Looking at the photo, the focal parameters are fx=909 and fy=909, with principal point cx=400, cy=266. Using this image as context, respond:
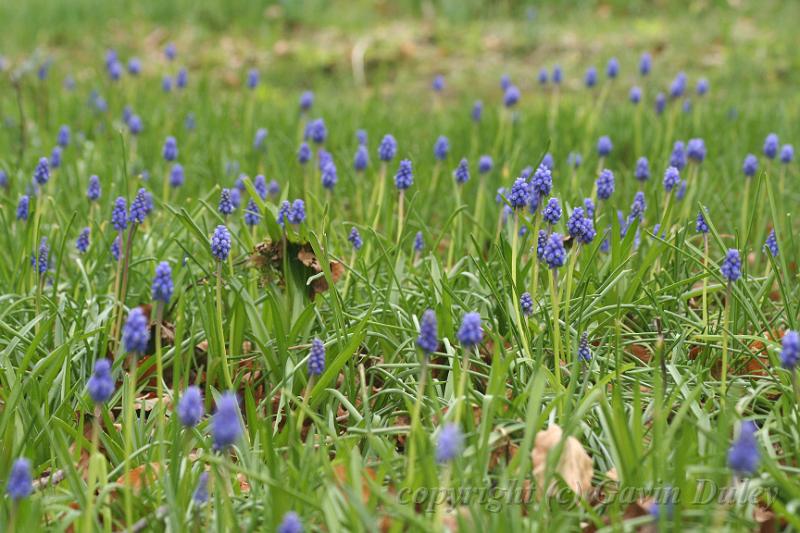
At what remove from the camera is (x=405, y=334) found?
2.82 meters

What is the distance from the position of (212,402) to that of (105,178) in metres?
2.30

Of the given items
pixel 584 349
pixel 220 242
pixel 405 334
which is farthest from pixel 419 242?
pixel 220 242

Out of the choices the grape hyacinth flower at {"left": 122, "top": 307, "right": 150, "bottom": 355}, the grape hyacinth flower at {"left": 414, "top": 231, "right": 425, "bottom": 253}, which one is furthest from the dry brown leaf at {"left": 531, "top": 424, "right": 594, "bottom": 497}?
the grape hyacinth flower at {"left": 414, "top": 231, "right": 425, "bottom": 253}

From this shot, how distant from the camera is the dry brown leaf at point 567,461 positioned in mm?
2072

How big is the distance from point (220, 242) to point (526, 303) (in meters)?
0.90

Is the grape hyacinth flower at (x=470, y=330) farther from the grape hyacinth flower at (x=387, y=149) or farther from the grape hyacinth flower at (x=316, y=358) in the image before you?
the grape hyacinth flower at (x=387, y=149)

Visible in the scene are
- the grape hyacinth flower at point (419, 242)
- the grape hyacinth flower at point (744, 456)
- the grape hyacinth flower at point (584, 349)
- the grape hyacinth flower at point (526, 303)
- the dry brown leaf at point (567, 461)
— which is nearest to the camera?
the grape hyacinth flower at point (744, 456)

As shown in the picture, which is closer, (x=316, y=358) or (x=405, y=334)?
(x=316, y=358)

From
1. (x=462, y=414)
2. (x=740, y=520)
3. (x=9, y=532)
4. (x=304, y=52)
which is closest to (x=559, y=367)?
(x=462, y=414)

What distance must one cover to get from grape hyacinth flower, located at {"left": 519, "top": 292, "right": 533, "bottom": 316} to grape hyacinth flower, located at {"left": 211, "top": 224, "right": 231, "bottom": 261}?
865mm

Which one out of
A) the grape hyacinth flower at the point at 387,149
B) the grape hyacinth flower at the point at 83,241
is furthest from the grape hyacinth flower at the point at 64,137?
the grape hyacinth flower at the point at 387,149

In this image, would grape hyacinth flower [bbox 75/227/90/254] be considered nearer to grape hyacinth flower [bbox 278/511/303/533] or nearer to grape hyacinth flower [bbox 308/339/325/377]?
grape hyacinth flower [bbox 308/339/325/377]

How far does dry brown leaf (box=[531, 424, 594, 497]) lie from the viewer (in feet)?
6.80

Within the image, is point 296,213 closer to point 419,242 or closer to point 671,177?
point 419,242
